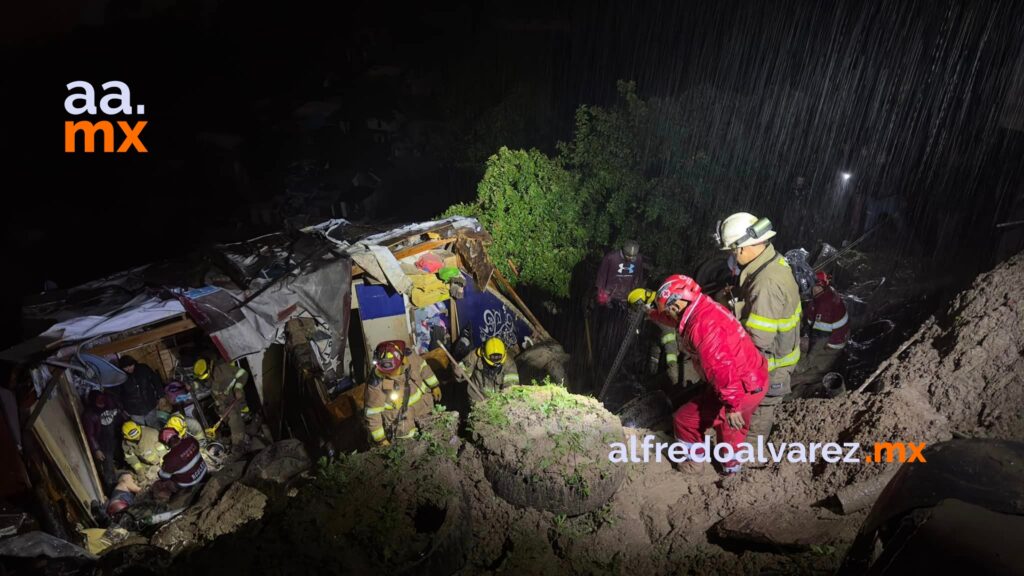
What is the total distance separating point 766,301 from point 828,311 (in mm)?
2923

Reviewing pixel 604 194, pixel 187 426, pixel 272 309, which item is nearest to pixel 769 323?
pixel 272 309

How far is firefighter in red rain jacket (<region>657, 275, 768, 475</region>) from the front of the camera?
4.32m

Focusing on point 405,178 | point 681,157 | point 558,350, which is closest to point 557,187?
point 681,157

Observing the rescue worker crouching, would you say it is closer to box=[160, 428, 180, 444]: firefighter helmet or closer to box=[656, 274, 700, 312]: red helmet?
box=[160, 428, 180, 444]: firefighter helmet

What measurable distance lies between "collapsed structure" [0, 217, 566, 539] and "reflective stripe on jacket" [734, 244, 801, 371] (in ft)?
13.8

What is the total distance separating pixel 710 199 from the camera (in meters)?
12.1

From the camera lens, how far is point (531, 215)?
11.4m

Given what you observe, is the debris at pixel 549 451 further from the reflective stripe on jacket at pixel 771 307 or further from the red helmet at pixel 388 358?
the red helmet at pixel 388 358

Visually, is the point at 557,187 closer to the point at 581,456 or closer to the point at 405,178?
the point at 581,456

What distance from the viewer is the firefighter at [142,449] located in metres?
7.21

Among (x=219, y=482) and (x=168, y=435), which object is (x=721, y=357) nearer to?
(x=219, y=482)

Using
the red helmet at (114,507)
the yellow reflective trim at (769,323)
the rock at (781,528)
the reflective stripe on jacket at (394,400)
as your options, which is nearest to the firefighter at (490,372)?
the reflective stripe on jacket at (394,400)

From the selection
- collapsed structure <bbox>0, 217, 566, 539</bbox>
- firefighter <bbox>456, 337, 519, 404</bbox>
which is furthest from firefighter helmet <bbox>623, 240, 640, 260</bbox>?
firefighter <bbox>456, 337, 519, 404</bbox>

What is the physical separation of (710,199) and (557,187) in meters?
3.78
